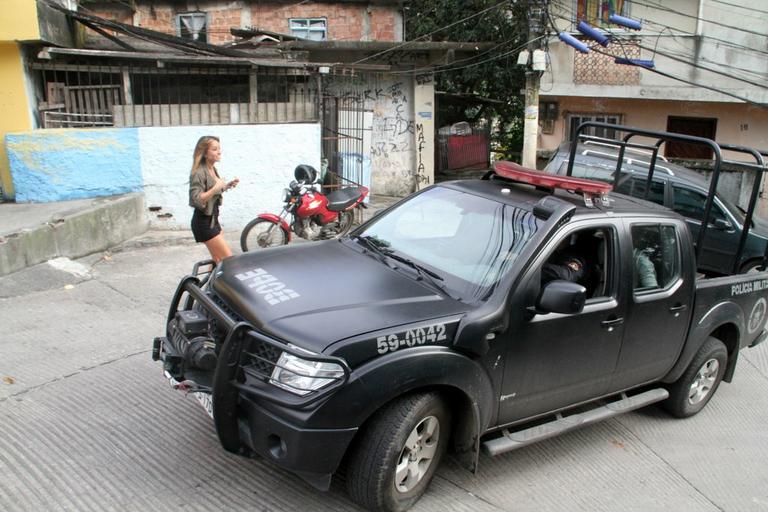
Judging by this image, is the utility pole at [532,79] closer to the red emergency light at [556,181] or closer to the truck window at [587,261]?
the red emergency light at [556,181]

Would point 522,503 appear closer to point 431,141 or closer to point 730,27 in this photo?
point 431,141

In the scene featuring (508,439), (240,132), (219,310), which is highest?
(240,132)

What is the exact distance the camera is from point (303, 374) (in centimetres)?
319

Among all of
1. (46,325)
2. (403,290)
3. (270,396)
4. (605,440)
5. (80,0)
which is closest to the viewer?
(270,396)

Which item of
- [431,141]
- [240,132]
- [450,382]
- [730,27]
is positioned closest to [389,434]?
[450,382]

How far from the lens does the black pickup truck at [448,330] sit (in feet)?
10.7

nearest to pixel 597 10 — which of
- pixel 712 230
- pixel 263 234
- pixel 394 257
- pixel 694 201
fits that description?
pixel 694 201

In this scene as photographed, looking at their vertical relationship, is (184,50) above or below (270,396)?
above

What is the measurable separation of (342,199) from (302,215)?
0.62 m

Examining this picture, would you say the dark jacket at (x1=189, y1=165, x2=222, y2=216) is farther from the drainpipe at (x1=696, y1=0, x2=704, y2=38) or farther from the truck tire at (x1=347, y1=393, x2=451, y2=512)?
the drainpipe at (x1=696, y1=0, x2=704, y2=38)

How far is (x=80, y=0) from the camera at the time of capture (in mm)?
13375

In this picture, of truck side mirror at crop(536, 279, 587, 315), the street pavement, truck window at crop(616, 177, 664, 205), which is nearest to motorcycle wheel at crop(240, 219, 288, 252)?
the street pavement

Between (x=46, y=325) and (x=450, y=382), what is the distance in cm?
400

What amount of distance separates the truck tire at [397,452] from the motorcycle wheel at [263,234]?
215 inches
